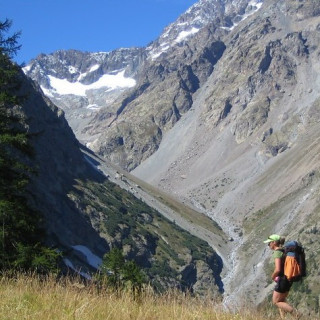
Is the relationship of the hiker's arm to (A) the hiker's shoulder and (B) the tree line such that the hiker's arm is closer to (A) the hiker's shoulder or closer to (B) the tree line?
(A) the hiker's shoulder

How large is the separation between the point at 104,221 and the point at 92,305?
134687mm

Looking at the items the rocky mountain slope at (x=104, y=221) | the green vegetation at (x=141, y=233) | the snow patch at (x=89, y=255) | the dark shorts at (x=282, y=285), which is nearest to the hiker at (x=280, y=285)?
the dark shorts at (x=282, y=285)

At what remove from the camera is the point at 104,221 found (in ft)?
457

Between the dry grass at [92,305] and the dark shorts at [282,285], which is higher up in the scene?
the dry grass at [92,305]

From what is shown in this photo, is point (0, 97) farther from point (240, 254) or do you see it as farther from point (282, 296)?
point (240, 254)

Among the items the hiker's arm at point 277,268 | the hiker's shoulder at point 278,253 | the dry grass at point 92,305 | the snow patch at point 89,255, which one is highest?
the hiker's shoulder at point 278,253

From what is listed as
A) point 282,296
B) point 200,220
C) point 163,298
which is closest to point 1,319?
point 163,298

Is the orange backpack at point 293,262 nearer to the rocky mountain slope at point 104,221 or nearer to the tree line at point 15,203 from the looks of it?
the tree line at point 15,203

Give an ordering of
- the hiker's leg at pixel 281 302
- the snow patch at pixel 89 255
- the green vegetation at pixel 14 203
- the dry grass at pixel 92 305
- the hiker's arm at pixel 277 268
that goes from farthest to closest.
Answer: the snow patch at pixel 89 255 → the green vegetation at pixel 14 203 → the hiker's arm at pixel 277 268 → the hiker's leg at pixel 281 302 → the dry grass at pixel 92 305

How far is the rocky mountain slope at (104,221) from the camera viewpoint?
394ft

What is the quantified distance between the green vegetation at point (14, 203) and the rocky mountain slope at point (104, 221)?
284 feet

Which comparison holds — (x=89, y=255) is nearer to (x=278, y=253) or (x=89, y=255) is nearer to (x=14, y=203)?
(x=14, y=203)

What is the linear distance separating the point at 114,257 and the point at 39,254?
28.0m

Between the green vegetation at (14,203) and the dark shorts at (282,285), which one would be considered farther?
the green vegetation at (14,203)
